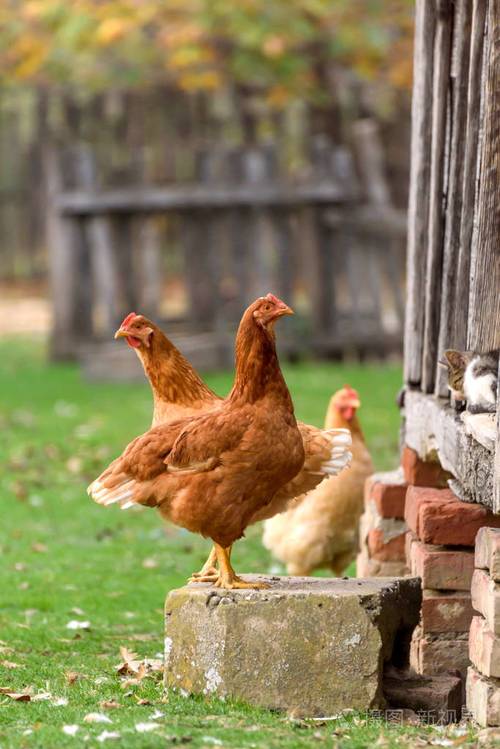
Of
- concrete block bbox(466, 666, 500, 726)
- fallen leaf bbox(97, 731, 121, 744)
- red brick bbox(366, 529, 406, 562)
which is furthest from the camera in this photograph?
red brick bbox(366, 529, 406, 562)

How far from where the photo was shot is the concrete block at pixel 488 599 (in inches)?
176

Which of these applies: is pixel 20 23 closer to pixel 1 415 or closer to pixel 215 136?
pixel 215 136

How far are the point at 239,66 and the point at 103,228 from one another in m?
5.75

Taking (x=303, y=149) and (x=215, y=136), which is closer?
(x=303, y=149)

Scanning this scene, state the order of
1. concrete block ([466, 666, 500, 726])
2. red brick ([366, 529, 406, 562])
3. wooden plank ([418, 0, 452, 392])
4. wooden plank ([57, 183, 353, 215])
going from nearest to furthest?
concrete block ([466, 666, 500, 726]) < wooden plank ([418, 0, 452, 392]) < red brick ([366, 529, 406, 562]) < wooden plank ([57, 183, 353, 215])

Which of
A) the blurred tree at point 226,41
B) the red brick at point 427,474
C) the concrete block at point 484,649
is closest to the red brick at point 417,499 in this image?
the red brick at point 427,474

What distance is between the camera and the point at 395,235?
14.8m

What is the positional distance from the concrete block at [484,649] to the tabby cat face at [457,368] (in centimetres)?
82

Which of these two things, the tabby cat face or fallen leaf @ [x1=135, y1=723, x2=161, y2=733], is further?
the tabby cat face

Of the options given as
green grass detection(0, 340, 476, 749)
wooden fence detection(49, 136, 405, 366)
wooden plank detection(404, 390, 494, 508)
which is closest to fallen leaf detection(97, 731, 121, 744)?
green grass detection(0, 340, 476, 749)

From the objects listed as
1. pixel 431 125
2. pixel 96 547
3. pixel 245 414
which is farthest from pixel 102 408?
pixel 245 414

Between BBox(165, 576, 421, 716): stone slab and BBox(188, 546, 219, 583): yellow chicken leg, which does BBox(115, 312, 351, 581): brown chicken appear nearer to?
BBox(188, 546, 219, 583): yellow chicken leg

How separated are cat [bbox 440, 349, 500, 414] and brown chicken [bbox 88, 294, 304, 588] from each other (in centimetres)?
59

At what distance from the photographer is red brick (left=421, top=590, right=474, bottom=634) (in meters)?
5.45
